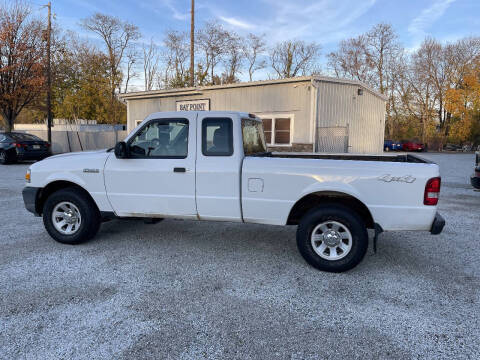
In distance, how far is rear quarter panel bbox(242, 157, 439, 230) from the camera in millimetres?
3562

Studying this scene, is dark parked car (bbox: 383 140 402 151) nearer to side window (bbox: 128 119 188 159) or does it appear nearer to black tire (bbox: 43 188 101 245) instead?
side window (bbox: 128 119 188 159)

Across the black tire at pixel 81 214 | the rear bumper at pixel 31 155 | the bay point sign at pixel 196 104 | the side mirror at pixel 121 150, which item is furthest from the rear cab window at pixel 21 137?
the side mirror at pixel 121 150

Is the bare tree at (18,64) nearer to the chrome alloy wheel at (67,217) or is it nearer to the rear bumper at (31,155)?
the rear bumper at (31,155)

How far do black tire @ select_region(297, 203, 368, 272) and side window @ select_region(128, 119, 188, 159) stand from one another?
1.91m

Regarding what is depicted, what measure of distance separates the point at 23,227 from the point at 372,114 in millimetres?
16440

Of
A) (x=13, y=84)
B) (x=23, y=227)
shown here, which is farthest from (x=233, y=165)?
(x=13, y=84)

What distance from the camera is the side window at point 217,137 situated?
419 centimetres

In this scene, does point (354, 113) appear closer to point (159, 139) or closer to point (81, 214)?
point (159, 139)

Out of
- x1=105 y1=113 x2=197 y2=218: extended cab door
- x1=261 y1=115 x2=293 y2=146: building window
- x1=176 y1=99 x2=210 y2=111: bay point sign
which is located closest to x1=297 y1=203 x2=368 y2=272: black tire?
x1=105 y1=113 x2=197 y2=218: extended cab door

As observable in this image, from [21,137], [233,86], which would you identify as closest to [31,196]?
[233,86]

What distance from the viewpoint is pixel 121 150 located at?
4.28 m

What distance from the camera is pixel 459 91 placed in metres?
38.4

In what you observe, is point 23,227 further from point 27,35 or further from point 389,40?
point 389,40

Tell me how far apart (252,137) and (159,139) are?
1277 mm
